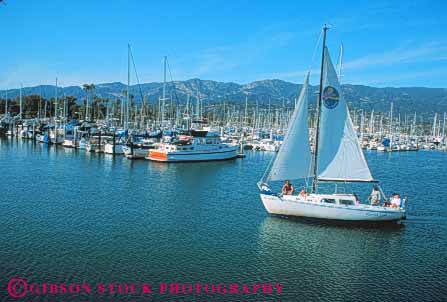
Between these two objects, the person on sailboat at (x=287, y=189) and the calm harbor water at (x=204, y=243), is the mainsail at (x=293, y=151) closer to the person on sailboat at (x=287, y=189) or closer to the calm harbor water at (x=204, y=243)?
the person on sailboat at (x=287, y=189)

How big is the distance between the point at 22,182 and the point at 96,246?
74.6 feet

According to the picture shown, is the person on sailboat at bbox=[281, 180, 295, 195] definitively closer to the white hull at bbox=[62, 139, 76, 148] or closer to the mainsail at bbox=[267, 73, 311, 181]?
the mainsail at bbox=[267, 73, 311, 181]

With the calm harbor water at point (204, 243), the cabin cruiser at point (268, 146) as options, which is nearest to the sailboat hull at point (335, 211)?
the calm harbor water at point (204, 243)

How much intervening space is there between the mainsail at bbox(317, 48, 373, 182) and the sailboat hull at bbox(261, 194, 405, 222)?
2.25m

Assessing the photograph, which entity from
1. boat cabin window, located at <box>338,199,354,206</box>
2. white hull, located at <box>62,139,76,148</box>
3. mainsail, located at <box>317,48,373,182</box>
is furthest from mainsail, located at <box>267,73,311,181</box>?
white hull, located at <box>62,139,76,148</box>

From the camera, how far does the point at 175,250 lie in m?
21.8

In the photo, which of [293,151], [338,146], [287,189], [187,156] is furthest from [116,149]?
[338,146]

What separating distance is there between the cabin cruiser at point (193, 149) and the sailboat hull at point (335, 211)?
36105 mm

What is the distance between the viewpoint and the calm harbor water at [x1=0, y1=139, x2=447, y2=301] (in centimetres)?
1814

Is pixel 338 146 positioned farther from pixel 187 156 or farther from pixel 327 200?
pixel 187 156

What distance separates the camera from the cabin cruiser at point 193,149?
62.2 meters

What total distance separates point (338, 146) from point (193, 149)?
38.3 meters

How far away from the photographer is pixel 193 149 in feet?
210

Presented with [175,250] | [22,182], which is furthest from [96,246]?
[22,182]
